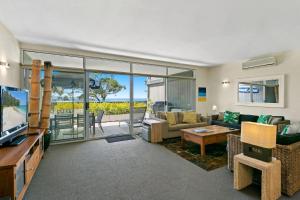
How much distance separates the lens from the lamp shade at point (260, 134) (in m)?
1.84

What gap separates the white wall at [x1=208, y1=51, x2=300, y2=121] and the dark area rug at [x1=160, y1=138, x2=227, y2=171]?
2089mm

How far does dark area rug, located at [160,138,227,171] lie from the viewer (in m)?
2.91

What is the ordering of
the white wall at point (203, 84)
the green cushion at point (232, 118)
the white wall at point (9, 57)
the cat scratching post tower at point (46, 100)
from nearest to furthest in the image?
the white wall at point (9, 57)
the cat scratching post tower at point (46, 100)
the green cushion at point (232, 118)
the white wall at point (203, 84)

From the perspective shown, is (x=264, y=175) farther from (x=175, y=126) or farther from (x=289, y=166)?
(x=175, y=126)

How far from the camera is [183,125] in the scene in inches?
190

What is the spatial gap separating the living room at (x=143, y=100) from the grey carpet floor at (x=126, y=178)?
0.02 metres

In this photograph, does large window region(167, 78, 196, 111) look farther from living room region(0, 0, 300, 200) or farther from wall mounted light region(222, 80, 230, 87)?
wall mounted light region(222, 80, 230, 87)

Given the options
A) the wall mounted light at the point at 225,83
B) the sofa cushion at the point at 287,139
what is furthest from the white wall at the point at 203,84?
the sofa cushion at the point at 287,139

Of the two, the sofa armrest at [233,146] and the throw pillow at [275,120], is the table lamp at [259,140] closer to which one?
the sofa armrest at [233,146]

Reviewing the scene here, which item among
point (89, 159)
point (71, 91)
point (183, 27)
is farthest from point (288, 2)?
point (71, 91)

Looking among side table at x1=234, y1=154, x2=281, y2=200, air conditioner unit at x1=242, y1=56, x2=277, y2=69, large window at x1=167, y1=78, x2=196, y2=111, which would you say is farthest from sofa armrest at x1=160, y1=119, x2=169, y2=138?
air conditioner unit at x1=242, y1=56, x2=277, y2=69

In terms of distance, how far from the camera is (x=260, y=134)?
1917 mm

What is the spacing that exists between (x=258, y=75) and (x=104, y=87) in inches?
202

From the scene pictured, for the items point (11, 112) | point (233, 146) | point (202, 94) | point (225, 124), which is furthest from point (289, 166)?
point (202, 94)
